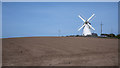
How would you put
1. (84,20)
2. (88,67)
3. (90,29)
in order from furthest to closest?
(84,20) → (90,29) → (88,67)

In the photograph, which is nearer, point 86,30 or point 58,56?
point 58,56

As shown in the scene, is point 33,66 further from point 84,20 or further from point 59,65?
point 84,20

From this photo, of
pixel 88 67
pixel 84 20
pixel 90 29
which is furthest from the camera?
pixel 84 20

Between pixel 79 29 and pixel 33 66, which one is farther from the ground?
pixel 33 66

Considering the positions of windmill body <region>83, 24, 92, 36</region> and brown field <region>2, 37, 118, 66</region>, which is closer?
brown field <region>2, 37, 118, 66</region>

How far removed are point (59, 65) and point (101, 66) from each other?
8.94ft

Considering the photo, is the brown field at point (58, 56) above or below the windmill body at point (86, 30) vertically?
above

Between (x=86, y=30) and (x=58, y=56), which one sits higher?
(x=58, y=56)

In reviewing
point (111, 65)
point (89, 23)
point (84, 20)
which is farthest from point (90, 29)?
point (111, 65)

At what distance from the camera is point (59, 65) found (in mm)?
7258

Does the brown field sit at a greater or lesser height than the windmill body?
greater

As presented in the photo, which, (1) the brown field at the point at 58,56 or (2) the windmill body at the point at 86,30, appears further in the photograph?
(2) the windmill body at the point at 86,30

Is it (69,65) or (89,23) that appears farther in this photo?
(89,23)

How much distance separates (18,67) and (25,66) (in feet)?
1.41
